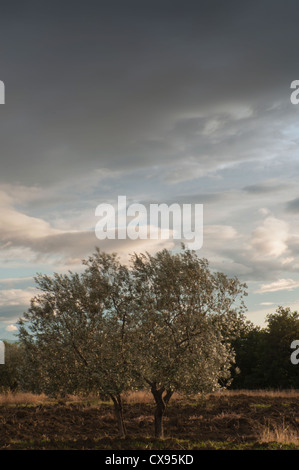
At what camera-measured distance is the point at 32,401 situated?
123 ft

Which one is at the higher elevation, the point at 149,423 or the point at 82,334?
the point at 82,334

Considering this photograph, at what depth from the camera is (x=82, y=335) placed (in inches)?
894

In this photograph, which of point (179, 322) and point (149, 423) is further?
point (149, 423)

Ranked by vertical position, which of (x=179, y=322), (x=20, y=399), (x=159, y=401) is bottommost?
(x=20, y=399)

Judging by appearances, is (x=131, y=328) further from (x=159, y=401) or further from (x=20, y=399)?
(x=20, y=399)

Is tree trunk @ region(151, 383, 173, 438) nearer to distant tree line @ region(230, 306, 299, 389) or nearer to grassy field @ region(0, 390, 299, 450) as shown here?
grassy field @ region(0, 390, 299, 450)

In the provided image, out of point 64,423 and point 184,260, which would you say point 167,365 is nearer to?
point 184,260

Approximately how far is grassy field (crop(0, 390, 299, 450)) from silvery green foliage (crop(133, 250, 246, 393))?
3.03 meters

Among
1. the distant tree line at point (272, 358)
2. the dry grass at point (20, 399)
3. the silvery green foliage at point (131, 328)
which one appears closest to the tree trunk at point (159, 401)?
the silvery green foliage at point (131, 328)

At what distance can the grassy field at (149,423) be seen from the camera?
2277cm

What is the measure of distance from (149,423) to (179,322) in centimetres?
1117

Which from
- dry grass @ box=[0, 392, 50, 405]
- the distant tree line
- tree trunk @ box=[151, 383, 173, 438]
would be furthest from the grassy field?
the distant tree line

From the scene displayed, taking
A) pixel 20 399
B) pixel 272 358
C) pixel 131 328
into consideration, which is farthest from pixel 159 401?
pixel 272 358

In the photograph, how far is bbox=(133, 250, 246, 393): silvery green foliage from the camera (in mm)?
21391
